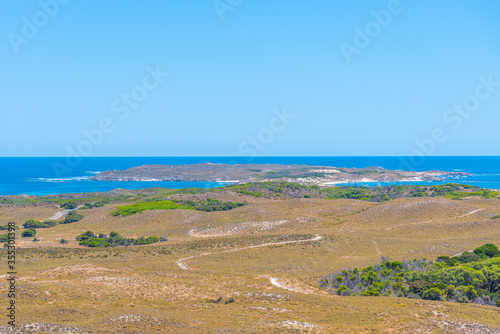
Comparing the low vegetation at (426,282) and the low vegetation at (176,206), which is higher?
the low vegetation at (426,282)

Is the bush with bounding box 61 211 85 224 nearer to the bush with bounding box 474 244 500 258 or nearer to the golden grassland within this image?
the golden grassland

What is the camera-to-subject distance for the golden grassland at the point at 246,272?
770 inches

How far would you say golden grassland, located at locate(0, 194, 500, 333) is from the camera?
19562 mm

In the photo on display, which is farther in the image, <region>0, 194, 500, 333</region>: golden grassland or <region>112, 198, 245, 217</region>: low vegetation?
<region>112, 198, 245, 217</region>: low vegetation

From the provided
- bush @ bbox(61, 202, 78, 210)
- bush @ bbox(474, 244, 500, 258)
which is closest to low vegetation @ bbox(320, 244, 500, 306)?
bush @ bbox(474, 244, 500, 258)

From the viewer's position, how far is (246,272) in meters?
32.8

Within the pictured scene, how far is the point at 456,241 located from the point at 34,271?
38.5 m

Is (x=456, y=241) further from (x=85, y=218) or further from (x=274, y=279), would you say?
(x=85, y=218)

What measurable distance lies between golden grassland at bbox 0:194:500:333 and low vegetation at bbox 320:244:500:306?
1.84m

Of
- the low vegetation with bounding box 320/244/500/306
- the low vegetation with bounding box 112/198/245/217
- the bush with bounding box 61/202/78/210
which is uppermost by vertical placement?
the low vegetation with bounding box 320/244/500/306

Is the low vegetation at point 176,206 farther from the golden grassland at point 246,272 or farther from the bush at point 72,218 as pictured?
the bush at point 72,218

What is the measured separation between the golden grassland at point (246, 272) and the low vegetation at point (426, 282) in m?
1.84

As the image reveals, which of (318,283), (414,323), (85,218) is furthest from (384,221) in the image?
(85,218)

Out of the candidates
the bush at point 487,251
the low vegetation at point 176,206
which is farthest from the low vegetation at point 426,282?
the low vegetation at point 176,206
